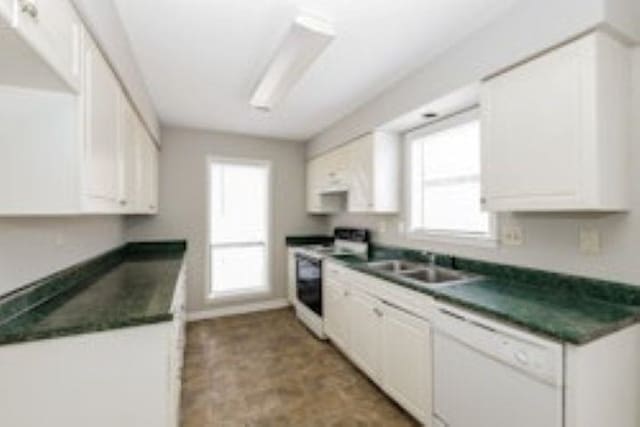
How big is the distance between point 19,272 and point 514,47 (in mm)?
2617

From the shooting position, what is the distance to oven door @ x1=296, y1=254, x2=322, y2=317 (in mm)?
3314

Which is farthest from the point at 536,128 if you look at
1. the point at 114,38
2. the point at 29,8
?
the point at 114,38

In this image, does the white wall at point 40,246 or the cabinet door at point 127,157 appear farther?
the cabinet door at point 127,157

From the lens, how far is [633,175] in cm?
145

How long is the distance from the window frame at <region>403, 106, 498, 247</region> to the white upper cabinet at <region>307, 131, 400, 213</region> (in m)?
0.11

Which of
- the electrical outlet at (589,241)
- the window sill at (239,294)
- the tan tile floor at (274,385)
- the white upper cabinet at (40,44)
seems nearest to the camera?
the white upper cabinet at (40,44)

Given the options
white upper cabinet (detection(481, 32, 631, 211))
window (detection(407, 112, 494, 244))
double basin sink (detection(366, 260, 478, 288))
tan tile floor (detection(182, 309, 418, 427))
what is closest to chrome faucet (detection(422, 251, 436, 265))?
double basin sink (detection(366, 260, 478, 288))

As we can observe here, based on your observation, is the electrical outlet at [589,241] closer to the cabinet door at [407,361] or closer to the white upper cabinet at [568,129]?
the white upper cabinet at [568,129]

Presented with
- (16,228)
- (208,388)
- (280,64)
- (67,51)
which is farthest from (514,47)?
(208,388)

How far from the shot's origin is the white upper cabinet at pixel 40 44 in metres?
0.80

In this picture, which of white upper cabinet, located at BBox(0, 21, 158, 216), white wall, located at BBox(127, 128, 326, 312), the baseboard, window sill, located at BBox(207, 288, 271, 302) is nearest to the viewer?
white upper cabinet, located at BBox(0, 21, 158, 216)

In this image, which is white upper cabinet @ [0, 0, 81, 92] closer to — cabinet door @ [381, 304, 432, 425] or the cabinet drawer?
the cabinet drawer

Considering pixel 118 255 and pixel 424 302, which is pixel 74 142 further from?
pixel 118 255

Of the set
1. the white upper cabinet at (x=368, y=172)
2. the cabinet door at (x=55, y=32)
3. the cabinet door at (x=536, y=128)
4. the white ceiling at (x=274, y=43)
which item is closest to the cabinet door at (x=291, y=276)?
the white upper cabinet at (x=368, y=172)
